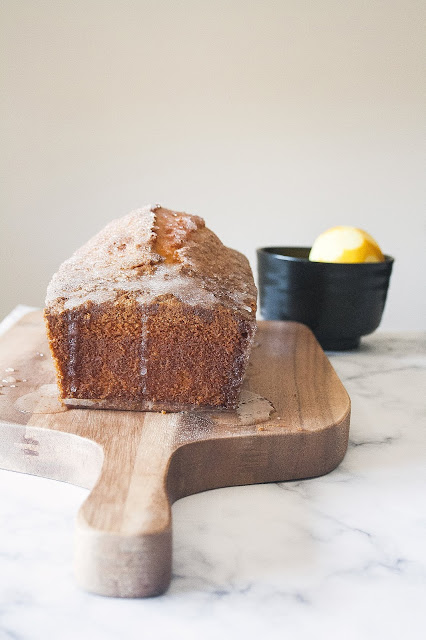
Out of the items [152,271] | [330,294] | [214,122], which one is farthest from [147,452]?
[214,122]

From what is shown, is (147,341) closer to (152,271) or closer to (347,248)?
(152,271)

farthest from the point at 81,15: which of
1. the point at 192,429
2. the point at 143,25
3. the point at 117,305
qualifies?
the point at 192,429

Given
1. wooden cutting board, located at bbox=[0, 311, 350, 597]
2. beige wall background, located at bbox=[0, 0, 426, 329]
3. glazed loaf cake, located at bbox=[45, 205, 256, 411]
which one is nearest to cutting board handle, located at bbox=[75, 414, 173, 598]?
wooden cutting board, located at bbox=[0, 311, 350, 597]

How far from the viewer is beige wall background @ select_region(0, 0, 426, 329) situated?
9.55 feet

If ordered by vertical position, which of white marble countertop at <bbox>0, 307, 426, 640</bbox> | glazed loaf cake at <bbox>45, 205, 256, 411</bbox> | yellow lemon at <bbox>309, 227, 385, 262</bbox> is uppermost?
yellow lemon at <bbox>309, 227, 385, 262</bbox>

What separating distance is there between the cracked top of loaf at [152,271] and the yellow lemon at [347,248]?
1.10 ft

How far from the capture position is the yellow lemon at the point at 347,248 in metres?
1.43

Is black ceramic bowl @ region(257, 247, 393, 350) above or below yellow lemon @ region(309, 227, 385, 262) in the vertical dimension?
below

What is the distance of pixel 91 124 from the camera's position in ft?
9.87

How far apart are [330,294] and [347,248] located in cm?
11

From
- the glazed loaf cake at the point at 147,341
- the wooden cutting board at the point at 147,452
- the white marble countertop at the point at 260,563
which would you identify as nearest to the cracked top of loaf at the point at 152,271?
the glazed loaf cake at the point at 147,341

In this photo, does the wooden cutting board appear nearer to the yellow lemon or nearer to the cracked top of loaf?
the cracked top of loaf

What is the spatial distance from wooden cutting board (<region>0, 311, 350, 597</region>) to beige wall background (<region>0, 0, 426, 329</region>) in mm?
2104

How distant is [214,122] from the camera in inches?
119
